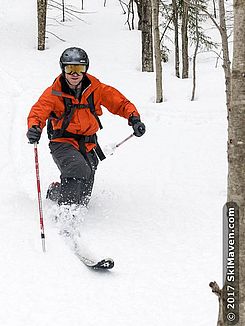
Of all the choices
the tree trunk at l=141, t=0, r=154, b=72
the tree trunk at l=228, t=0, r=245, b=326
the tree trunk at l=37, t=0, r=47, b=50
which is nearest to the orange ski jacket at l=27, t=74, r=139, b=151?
the tree trunk at l=228, t=0, r=245, b=326

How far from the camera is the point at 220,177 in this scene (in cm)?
777

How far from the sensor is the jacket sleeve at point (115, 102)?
6.23 meters

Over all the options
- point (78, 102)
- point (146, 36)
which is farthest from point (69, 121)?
point (146, 36)

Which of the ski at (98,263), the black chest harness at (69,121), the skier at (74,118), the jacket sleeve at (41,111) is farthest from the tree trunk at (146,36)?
the ski at (98,263)

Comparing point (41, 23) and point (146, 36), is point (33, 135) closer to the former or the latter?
point (146, 36)

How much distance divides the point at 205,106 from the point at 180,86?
1.76 m

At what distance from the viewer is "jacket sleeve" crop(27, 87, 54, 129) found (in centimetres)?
566

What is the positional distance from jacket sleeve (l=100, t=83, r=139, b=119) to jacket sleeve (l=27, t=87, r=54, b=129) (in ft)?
2.12

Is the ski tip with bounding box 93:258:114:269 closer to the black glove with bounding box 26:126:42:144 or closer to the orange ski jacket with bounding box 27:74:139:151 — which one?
the black glove with bounding box 26:126:42:144

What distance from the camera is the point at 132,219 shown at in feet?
20.6

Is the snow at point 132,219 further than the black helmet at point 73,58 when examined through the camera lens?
No

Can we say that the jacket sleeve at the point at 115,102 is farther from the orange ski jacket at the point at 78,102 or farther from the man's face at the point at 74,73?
the man's face at the point at 74,73

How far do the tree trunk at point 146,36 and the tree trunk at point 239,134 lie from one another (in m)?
11.8

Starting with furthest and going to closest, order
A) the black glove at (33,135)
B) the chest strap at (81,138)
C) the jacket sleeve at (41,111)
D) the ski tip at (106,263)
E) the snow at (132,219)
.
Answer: the chest strap at (81,138) → the jacket sleeve at (41,111) → the black glove at (33,135) → the ski tip at (106,263) → the snow at (132,219)
